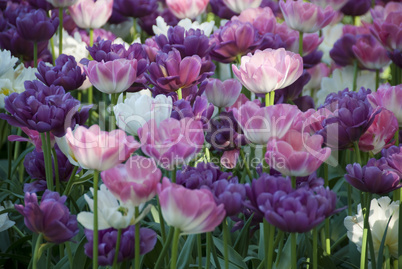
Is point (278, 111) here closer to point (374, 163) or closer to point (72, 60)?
point (374, 163)

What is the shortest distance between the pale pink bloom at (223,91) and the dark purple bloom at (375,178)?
15.5 inches

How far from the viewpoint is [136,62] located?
4.15 ft

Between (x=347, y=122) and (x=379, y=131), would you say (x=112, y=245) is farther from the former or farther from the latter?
(x=379, y=131)

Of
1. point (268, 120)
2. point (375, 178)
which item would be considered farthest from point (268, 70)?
point (375, 178)

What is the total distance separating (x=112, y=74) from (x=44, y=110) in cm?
18

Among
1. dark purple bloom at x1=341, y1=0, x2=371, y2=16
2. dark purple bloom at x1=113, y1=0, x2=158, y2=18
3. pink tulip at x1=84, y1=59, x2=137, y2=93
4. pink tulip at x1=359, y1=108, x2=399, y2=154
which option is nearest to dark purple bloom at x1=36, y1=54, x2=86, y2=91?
pink tulip at x1=84, y1=59, x2=137, y2=93

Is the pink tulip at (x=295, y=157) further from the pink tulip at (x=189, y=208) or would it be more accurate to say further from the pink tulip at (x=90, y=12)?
the pink tulip at (x=90, y=12)

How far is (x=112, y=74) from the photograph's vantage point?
1215 millimetres

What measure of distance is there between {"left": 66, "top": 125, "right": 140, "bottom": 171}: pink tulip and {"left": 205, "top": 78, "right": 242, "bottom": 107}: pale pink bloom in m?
0.49

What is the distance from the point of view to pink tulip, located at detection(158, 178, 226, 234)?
2.66ft

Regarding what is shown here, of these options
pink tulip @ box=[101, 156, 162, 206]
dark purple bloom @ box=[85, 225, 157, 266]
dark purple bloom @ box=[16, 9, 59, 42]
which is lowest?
dark purple bloom @ box=[85, 225, 157, 266]

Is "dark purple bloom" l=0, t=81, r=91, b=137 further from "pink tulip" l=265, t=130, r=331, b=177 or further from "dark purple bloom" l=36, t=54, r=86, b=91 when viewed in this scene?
"pink tulip" l=265, t=130, r=331, b=177

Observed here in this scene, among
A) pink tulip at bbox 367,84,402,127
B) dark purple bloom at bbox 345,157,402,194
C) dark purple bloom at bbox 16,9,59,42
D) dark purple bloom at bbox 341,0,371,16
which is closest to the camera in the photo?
dark purple bloom at bbox 345,157,402,194

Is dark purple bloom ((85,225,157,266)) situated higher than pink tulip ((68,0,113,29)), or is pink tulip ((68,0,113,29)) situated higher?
pink tulip ((68,0,113,29))
